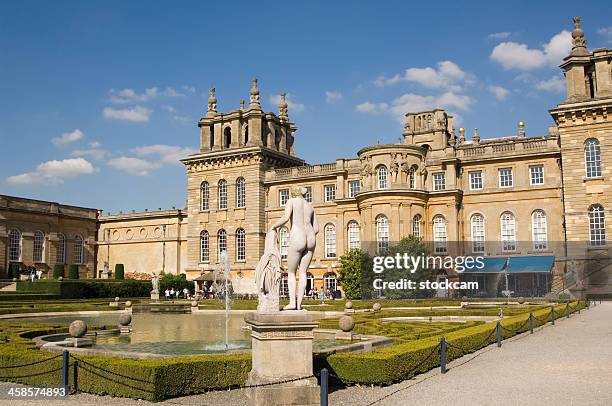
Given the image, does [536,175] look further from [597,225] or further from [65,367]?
[65,367]

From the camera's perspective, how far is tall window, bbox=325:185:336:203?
48.7m

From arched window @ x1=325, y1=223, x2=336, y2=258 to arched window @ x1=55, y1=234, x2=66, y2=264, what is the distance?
26853mm

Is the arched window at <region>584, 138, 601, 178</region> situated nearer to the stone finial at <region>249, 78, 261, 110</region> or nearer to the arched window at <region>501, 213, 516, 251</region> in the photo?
the arched window at <region>501, 213, 516, 251</region>

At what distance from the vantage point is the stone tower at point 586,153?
126 feet

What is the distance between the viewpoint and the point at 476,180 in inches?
1757

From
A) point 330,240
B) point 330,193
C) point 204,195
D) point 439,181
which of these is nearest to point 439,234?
point 439,181

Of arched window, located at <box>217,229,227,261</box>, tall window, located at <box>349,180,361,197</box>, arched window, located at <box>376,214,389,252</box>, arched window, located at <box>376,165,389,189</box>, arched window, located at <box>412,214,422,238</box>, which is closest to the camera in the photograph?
arched window, located at <box>376,214,389,252</box>

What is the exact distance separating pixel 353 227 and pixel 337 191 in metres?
3.18

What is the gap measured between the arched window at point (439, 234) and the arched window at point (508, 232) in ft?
13.2

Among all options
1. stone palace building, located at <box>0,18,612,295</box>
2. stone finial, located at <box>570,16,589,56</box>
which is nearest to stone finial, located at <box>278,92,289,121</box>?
stone palace building, located at <box>0,18,612,295</box>

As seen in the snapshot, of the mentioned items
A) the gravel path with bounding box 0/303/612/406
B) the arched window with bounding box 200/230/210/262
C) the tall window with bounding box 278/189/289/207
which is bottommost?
the gravel path with bounding box 0/303/612/406

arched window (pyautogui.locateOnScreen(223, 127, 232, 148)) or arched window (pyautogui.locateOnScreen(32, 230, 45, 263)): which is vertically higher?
arched window (pyautogui.locateOnScreen(223, 127, 232, 148))

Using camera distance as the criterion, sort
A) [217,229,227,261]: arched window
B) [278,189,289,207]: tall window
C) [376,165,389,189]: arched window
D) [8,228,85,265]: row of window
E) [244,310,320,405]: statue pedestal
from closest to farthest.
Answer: [244,310,320,405]: statue pedestal, [376,165,389,189]: arched window, [278,189,289,207]: tall window, [217,229,227,261]: arched window, [8,228,85,265]: row of window

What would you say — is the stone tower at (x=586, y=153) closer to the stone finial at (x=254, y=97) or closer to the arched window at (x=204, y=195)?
the stone finial at (x=254, y=97)
